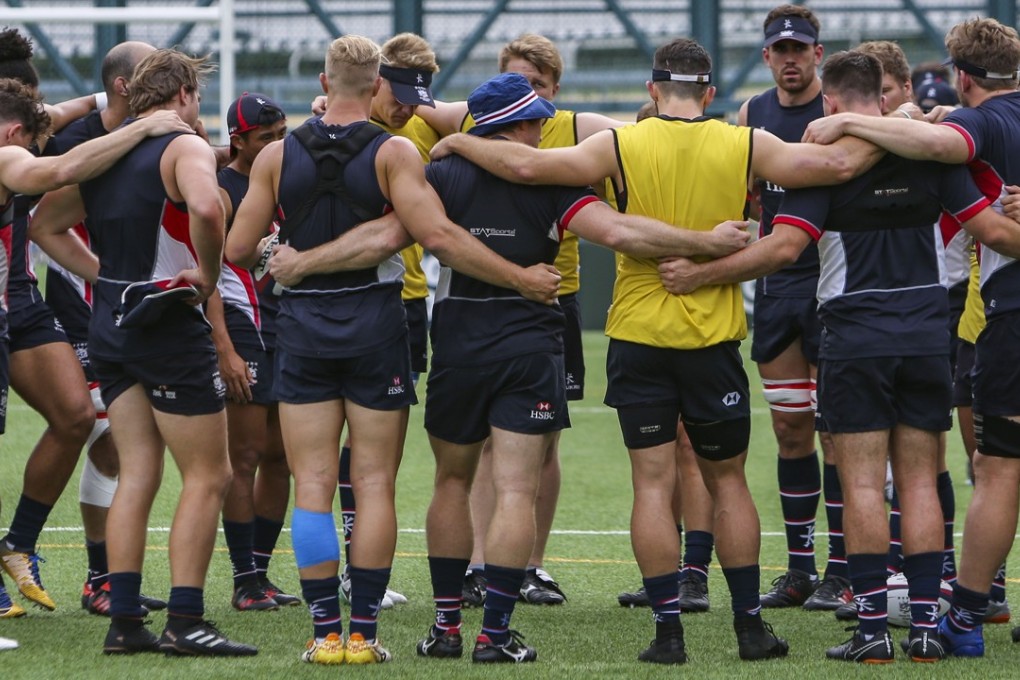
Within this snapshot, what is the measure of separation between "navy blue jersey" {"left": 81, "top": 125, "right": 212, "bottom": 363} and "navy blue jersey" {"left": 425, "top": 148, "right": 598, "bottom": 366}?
0.92m

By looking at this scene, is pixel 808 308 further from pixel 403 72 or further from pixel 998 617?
pixel 403 72

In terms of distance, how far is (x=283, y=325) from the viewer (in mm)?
5211

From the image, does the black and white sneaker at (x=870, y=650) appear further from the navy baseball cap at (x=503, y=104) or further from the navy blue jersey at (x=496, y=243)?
the navy baseball cap at (x=503, y=104)

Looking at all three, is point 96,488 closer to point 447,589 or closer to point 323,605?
point 323,605

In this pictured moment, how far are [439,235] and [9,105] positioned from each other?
1742 millimetres

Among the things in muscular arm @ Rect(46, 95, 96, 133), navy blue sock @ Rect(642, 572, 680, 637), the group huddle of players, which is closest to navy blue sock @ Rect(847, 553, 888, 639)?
the group huddle of players

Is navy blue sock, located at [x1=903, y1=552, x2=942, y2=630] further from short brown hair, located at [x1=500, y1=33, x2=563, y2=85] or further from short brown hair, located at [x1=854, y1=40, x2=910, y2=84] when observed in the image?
short brown hair, located at [x1=500, y1=33, x2=563, y2=85]

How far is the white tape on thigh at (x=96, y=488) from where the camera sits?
245 inches

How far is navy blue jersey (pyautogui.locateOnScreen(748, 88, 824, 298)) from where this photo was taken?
21.2 ft

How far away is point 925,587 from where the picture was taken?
5.10m

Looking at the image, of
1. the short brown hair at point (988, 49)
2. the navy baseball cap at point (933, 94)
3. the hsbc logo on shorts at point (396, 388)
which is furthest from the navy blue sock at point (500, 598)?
the navy baseball cap at point (933, 94)

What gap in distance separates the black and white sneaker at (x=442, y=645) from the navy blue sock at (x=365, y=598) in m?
0.25

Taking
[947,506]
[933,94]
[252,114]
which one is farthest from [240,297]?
[933,94]

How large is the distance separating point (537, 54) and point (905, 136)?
6.74ft
